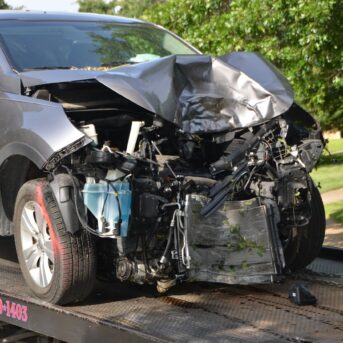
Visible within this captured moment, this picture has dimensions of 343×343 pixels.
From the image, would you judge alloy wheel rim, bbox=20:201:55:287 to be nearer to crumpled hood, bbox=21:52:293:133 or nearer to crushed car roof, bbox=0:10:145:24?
crumpled hood, bbox=21:52:293:133

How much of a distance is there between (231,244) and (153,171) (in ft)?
2.14

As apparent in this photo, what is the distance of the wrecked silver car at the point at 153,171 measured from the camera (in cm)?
438

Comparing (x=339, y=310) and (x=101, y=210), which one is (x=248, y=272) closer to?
(x=339, y=310)

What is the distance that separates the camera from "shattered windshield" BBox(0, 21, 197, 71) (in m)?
5.38

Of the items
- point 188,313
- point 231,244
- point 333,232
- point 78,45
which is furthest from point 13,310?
point 333,232

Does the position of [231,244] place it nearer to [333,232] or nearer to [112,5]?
[333,232]

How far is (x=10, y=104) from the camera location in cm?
490

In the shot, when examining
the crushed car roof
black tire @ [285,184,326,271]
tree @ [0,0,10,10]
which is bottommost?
black tire @ [285,184,326,271]

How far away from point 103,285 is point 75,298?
0.63 meters

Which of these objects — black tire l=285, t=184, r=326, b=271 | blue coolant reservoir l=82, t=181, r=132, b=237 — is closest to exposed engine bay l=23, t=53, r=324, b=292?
blue coolant reservoir l=82, t=181, r=132, b=237

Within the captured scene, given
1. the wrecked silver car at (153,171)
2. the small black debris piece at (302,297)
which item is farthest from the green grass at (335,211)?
the small black debris piece at (302,297)

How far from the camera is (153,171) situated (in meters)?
4.54

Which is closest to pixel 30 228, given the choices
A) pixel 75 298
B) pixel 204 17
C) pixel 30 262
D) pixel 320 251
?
pixel 30 262

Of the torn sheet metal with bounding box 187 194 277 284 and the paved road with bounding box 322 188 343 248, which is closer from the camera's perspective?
the torn sheet metal with bounding box 187 194 277 284
